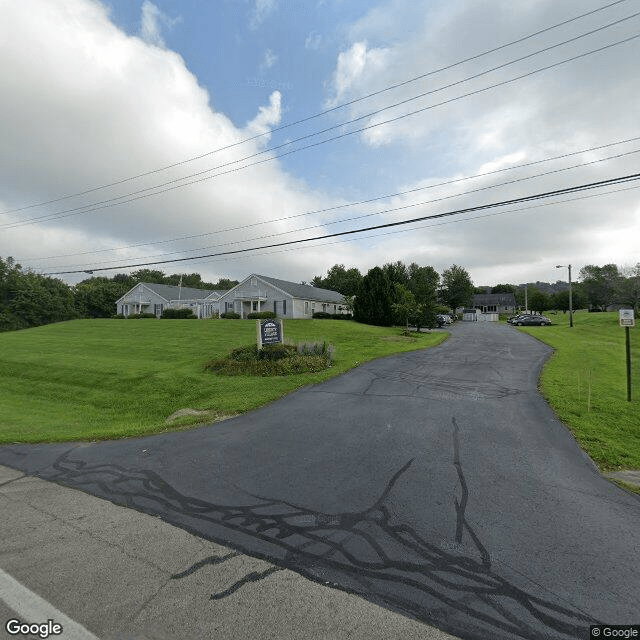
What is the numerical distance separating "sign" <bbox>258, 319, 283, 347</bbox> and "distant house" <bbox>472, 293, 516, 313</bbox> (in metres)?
99.5

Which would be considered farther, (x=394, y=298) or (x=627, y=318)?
(x=394, y=298)

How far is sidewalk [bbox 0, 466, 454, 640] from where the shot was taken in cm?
266

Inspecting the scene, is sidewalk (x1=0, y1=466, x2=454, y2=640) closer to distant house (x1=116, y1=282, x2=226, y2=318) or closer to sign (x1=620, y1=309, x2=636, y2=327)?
sign (x1=620, y1=309, x2=636, y2=327)

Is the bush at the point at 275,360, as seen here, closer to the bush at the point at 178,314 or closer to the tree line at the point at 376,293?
the tree line at the point at 376,293

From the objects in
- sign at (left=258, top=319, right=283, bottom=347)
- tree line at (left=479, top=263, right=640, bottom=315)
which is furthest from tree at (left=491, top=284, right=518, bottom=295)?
sign at (left=258, top=319, right=283, bottom=347)

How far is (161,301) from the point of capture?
53.9m

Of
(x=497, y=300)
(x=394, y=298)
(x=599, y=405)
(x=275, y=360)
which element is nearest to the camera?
(x=599, y=405)

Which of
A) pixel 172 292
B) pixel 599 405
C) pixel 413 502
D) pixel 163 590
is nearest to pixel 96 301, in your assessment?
pixel 172 292

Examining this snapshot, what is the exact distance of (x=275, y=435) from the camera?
7.31 metres

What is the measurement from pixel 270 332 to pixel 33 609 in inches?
498

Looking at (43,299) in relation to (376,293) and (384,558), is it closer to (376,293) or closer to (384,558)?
(376,293)

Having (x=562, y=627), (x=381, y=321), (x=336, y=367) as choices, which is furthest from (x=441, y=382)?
(x=381, y=321)

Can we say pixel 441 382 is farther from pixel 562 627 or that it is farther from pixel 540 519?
pixel 562 627

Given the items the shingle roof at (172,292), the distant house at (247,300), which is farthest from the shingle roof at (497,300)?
the shingle roof at (172,292)
